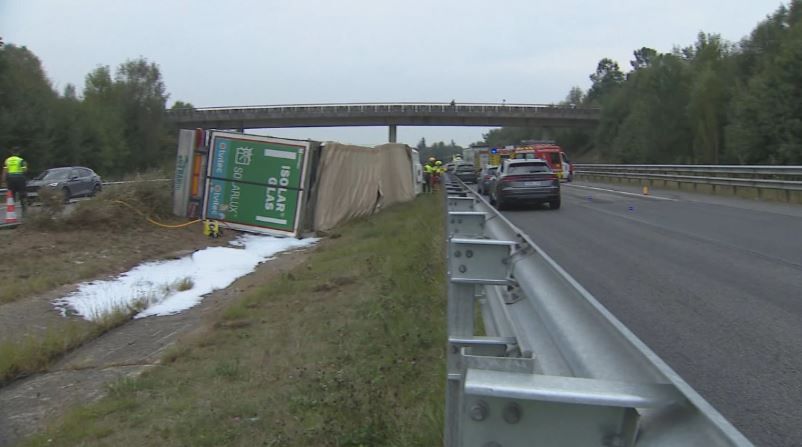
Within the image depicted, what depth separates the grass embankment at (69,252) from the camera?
7.20 m

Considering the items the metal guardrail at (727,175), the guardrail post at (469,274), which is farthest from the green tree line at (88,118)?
the guardrail post at (469,274)

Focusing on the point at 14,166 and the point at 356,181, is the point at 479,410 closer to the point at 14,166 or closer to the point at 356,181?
the point at 356,181

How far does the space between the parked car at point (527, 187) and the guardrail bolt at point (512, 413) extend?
20.4 metres

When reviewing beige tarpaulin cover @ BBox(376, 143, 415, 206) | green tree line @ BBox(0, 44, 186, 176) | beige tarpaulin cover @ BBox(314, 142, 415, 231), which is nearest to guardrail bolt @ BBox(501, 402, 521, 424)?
beige tarpaulin cover @ BBox(314, 142, 415, 231)

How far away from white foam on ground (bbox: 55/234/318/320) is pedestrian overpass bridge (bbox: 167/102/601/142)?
51.6 meters

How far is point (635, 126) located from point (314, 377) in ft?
223

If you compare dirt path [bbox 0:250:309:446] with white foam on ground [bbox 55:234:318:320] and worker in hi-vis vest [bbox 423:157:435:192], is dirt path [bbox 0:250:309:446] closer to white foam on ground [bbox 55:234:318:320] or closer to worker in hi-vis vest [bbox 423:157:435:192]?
white foam on ground [bbox 55:234:318:320]

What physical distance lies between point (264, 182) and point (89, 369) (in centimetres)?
1052

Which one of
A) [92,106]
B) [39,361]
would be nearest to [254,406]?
[39,361]

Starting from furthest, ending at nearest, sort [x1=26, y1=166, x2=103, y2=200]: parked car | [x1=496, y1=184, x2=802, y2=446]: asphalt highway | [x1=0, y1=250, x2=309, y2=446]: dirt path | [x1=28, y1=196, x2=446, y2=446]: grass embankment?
[x1=26, y1=166, x2=103, y2=200]: parked car
[x1=0, y1=250, x2=309, y2=446]: dirt path
[x1=496, y1=184, x2=802, y2=446]: asphalt highway
[x1=28, y1=196, x2=446, y2=446]: grass embankment

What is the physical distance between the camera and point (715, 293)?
7.95 meters

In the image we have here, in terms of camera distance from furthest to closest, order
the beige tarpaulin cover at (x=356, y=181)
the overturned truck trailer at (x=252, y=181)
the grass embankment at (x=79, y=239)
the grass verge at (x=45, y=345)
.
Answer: the beige tarpaulin cover at (x=356, y=181), the overturned truck trailer at (x=252, y=181), the grass embankment at (x=79, y=239), the grass verge at (x=45, y=345)

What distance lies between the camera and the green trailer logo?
1680cm

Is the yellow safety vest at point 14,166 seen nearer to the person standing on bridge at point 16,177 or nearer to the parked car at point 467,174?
the person standing on bridge at point 16,177
